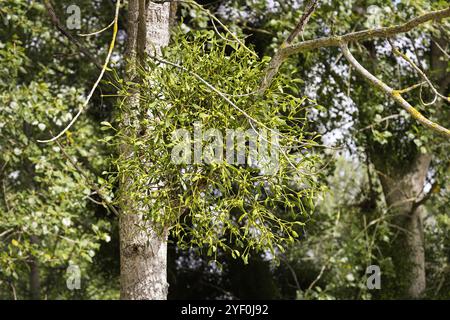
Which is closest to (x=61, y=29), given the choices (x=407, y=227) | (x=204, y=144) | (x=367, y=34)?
(x=204, y=144)

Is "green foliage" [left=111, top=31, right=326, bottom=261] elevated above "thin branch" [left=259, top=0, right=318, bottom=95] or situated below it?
below

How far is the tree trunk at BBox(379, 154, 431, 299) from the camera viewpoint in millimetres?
4520

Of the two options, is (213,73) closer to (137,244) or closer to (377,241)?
(137,244)

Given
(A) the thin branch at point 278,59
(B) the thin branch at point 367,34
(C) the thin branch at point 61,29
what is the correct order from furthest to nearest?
(C) the thin branch at point 61,29
(A) the thin branch at point 278,59
(B) the thin branch at point 367,34

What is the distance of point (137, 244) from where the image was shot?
1802mm

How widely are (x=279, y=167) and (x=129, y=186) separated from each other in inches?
13.6

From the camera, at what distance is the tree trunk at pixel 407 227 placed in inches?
178

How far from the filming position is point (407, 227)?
15.4 ft

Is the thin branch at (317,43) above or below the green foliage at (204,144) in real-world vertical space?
above

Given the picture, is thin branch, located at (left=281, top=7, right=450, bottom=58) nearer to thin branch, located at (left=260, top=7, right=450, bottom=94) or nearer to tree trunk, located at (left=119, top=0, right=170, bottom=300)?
thin branch, located at (left=260, top=7, right=450, bottom=94)

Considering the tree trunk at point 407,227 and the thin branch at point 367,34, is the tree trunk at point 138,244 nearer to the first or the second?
the thin branch at point 367,34

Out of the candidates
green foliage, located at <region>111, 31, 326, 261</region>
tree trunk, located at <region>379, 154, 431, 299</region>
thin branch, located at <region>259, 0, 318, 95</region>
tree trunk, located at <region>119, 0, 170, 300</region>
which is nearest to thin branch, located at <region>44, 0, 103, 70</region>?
tree trunk, located at <region>119, 0, 170, 300</region>

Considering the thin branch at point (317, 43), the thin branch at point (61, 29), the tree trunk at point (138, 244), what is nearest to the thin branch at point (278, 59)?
the thin branch at point (317, 43)

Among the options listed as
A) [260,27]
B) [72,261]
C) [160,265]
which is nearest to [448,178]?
[260,27]
